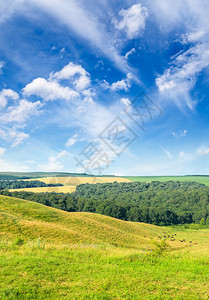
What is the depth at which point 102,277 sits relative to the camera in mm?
7785

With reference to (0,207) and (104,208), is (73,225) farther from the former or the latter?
(104,208)

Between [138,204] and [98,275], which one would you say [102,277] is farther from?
[138,204]

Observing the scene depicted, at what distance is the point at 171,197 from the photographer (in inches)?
5694

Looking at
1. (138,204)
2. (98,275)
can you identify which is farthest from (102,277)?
(138,204)

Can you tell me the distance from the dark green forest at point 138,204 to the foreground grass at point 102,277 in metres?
86.8

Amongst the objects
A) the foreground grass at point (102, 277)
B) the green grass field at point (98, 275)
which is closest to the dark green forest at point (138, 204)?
the green grass field at point (98, 275)

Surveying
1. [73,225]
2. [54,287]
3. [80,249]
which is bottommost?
[73,225]

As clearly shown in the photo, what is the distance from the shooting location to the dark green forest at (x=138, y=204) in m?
100

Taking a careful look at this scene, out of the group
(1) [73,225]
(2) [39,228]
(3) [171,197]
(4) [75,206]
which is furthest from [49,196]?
(3) [171,197]

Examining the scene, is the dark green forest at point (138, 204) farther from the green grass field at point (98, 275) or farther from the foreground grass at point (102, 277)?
the foreground grass at point (102, 277)

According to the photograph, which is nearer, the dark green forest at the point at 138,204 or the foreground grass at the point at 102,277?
the foreground grass at the point at 102,277

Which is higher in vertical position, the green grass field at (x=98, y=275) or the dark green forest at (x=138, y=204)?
the green grass field at (x=98, y=275)

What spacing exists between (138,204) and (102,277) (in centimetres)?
13939

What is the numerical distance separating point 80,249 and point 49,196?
9271cm
